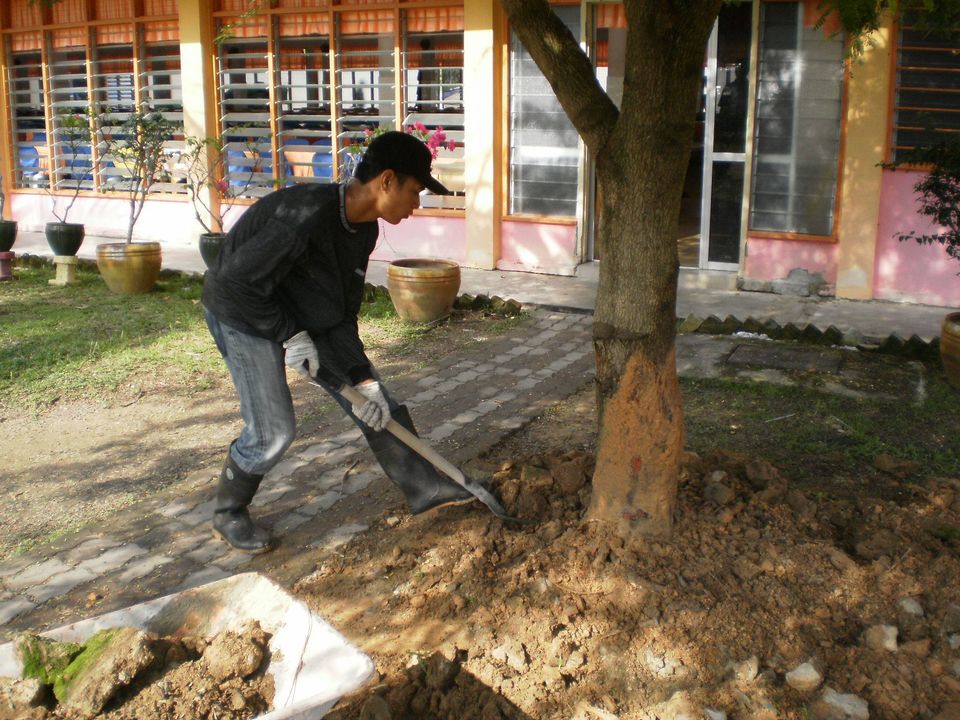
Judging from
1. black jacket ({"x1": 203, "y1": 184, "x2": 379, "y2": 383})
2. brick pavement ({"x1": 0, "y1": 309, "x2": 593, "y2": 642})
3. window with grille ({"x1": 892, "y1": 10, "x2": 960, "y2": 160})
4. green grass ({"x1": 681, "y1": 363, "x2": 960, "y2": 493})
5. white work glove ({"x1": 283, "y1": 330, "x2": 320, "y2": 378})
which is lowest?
brick pavement ({"x1": 0, "y1": 309, "x2": 593, "y2": 642})

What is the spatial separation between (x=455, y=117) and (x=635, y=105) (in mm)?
7983

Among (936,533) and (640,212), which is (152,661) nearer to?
(640,212)

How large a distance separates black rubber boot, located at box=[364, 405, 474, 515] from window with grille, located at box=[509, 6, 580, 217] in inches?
271

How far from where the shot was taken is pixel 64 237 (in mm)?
11086

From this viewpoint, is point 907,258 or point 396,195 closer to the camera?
point 396,195

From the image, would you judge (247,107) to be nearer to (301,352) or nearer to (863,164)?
(863,164)

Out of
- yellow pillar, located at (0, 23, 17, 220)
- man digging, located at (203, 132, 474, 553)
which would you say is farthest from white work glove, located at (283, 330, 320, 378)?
yellow pillar, located at (0, 23, 17, 220)

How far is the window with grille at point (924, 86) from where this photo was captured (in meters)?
8.79

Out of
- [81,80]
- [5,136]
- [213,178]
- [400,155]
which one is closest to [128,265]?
[213,178]

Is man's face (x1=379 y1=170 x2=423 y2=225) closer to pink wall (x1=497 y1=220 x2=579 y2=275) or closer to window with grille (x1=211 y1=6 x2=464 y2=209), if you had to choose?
window with grille (x1=211 y1=6 x2=464 y2=209)

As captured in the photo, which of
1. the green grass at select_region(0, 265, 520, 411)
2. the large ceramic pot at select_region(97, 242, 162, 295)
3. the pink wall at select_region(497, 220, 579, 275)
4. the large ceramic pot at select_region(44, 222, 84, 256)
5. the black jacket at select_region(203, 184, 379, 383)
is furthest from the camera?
the large ceramic pot at select_region(44, 222, 84, 256)

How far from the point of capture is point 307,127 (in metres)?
12.4

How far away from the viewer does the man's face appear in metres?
3.83

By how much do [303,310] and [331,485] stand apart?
4.25 ft
